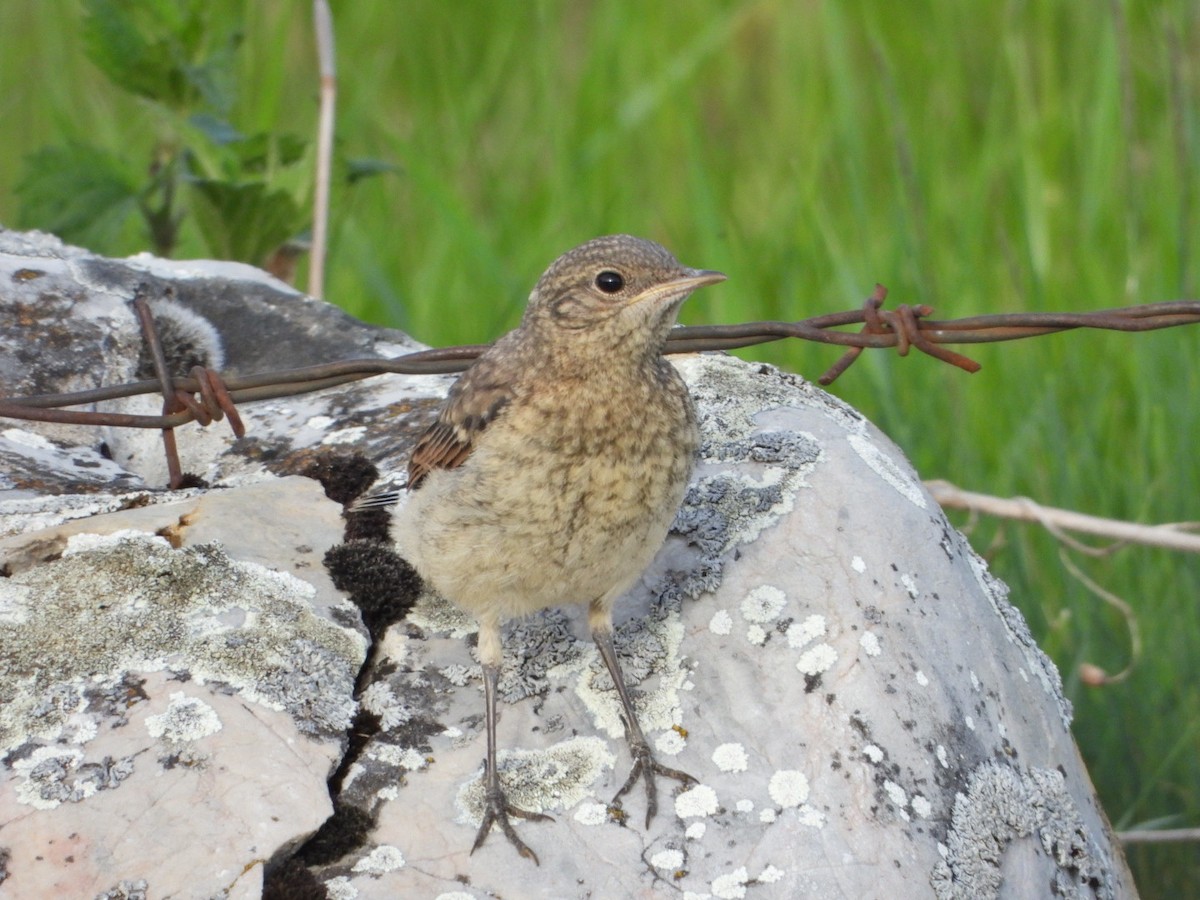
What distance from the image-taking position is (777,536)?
349cm

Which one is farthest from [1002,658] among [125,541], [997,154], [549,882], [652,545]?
[997,154]

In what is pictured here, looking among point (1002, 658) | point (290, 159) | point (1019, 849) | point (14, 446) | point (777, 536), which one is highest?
point (290, 159)

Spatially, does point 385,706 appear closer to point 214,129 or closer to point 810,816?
point 810,816

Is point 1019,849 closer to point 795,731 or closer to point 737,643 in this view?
point 795,731

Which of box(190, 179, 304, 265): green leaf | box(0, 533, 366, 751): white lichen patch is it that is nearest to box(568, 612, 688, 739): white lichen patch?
box(0, 533, 366, 751): white lichen patch

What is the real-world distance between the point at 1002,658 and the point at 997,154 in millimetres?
4744

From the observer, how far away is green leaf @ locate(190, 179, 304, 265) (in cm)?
525

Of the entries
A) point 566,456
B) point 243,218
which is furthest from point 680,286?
point 243,218

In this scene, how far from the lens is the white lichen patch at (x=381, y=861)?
279cm

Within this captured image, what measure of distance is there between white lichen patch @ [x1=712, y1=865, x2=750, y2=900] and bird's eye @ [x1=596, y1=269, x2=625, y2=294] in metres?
1.43

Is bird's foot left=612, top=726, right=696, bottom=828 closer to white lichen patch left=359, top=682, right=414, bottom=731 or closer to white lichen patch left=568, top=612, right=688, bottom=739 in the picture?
white lichen patch left=568, top=612, right=688, bottom=739

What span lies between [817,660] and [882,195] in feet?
18.6

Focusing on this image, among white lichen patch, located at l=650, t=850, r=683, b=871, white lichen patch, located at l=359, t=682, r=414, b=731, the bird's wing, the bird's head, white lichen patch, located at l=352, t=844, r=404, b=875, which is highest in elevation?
the bird's head

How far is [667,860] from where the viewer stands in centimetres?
288
